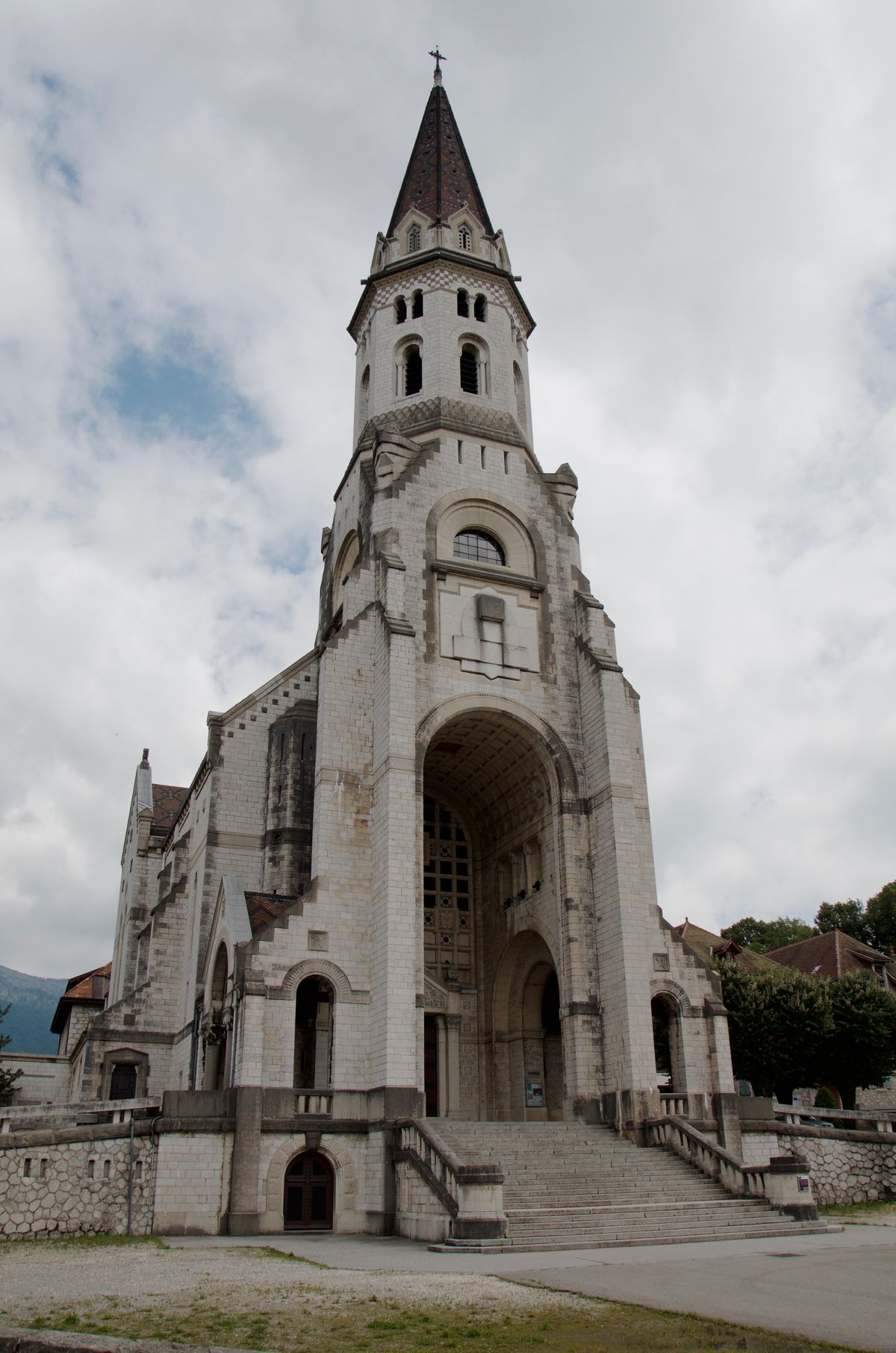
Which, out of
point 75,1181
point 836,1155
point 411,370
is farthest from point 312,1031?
point 411,370

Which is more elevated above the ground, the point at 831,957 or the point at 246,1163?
the point at 831,957

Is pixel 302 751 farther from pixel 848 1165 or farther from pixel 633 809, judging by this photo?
pixel 848 1165

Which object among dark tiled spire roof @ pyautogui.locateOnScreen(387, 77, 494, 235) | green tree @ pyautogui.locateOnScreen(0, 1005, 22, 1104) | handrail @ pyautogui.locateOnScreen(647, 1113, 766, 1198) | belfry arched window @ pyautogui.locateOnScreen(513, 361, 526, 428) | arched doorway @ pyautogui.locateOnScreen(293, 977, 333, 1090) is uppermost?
dark tiled spire roof @ pyautogui.locateOnScreen(387, 77, 494, 235)

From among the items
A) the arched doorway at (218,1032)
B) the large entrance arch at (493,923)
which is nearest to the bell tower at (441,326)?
the large entrance arch at (493,923)

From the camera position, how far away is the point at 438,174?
39.9 metres

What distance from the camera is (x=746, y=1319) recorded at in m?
9.21

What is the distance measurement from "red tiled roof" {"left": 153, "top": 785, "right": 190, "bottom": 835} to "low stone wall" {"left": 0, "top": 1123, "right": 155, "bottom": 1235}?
21.2 metres

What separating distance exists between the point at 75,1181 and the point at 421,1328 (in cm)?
1311

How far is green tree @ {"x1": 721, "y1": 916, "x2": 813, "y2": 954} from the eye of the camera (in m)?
65.8

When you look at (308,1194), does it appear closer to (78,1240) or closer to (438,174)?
(78,1240)

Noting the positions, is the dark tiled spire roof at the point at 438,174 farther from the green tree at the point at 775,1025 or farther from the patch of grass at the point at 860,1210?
the patch of grass at the point at 860,1210

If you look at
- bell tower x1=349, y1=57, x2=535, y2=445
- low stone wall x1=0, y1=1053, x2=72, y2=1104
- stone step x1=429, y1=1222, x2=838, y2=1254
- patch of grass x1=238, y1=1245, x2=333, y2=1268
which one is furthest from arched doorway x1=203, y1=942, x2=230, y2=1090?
bell tower x1=349, y1=57, x2=535, y2=445

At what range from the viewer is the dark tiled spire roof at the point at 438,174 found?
39.0 meters

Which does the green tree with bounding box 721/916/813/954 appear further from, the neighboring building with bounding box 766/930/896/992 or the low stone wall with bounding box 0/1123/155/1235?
the low stone wall with bounding box 0/1123/155/1235
